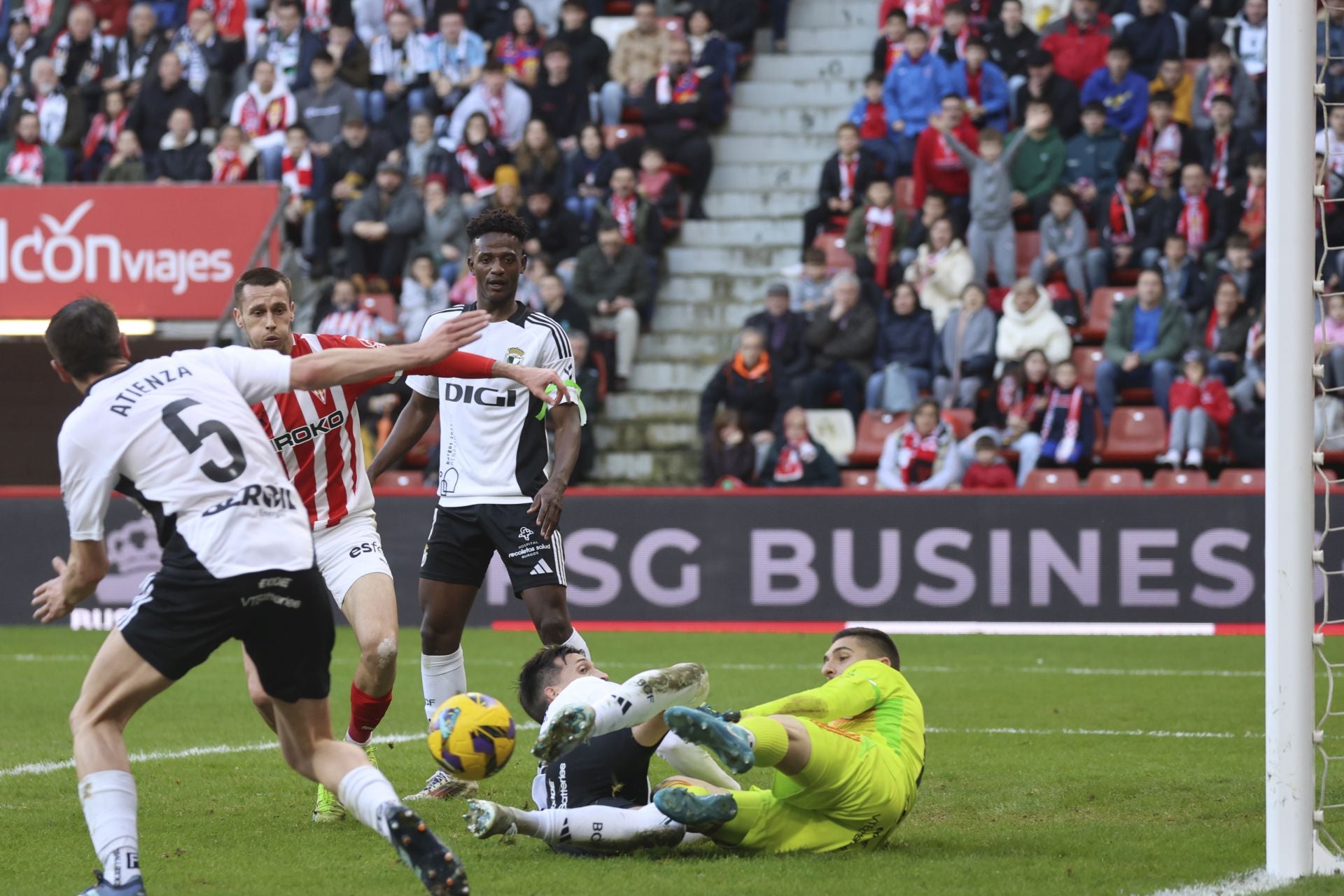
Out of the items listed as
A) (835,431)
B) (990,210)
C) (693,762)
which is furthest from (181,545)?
(990,210)

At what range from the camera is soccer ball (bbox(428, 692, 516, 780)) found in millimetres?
5809

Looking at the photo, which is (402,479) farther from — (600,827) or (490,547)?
(600,827)

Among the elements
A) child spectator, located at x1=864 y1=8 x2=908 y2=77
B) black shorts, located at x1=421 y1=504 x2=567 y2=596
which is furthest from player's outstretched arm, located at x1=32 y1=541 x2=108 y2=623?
child spectator, located at x1=864 y1=8 x2=908 y2=77

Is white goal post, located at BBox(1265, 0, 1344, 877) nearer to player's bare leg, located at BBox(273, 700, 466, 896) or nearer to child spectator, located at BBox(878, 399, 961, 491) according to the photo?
player's bare leg, located at BBox(273, 700, 466, 896)

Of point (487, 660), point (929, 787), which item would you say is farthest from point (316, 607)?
point (487, 660)

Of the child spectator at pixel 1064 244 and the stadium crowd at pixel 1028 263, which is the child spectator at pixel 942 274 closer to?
the stadium crowd at pixel 1028 263

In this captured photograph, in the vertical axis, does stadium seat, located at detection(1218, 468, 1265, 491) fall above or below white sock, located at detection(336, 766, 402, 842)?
below

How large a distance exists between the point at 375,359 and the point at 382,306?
13291mm

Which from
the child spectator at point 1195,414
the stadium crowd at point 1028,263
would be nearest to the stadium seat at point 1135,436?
the stadium crowd at point 1028,263

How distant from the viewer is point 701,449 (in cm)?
→ 1723

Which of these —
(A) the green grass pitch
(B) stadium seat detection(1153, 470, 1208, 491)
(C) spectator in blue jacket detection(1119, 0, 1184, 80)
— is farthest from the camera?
(C) spectator in blue jacket detection(1119, 0, 1184, 80)

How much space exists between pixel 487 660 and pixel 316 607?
7612mm

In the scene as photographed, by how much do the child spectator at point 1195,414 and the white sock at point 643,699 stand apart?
430 inches

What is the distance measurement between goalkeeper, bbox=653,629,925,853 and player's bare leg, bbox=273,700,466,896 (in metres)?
0.98
